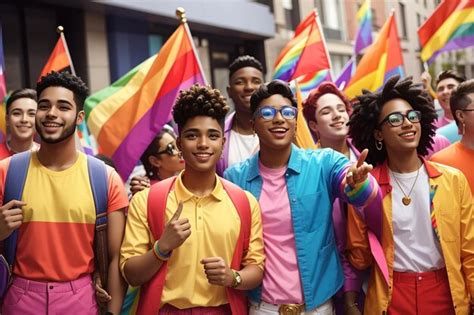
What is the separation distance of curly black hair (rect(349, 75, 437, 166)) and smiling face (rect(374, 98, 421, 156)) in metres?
0.04

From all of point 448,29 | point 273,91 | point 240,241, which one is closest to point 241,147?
point 273,91

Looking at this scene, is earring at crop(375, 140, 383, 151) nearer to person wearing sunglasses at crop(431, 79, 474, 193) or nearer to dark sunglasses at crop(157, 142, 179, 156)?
person wearing sunglasses at crop(431, 79, 474, 193)

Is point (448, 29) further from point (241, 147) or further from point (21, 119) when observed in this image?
point (21, 119)

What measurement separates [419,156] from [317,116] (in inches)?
41.2

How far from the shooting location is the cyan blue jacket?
3.14m

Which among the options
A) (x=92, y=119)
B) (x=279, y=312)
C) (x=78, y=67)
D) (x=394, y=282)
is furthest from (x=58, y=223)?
(x=78, y=67)

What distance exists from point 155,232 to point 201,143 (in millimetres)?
542

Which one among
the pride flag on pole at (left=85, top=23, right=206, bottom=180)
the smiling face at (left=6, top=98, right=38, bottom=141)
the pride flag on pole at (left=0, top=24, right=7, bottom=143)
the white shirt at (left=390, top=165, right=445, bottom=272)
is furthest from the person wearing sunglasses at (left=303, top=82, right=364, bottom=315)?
the pride flag on pole at (left=0, top=24, right=7, bottom=143)

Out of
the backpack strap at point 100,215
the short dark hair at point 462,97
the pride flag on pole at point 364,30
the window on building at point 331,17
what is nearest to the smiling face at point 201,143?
the backpack strap at point 100,215

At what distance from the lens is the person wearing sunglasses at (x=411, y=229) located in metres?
3.19

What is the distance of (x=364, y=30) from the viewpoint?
1062cm

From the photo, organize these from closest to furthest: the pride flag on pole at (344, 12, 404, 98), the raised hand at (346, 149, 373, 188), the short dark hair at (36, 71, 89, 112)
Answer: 1. the raised hand at (346, 149, 373, 188)
2. the short dark hair at (36, 71, 89, 112)
3. the pride flag on pole at (344, 12, 404, 98)

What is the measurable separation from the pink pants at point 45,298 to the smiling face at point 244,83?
2.28 meters

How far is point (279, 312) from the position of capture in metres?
3.14
